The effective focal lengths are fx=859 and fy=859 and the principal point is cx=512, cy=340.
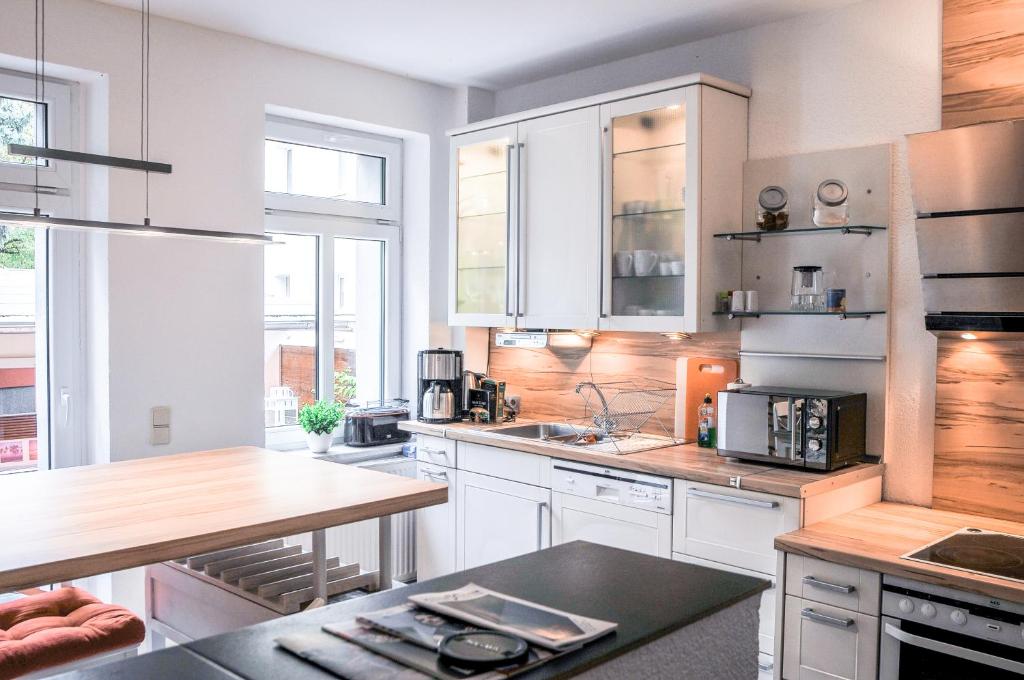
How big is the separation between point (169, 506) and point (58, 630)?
43 centimetres

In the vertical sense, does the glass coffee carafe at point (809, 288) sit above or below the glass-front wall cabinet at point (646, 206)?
below

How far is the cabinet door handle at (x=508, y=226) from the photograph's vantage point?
411cm

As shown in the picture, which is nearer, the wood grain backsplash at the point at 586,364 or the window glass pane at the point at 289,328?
the wood grain backsplash at the point at 586,364

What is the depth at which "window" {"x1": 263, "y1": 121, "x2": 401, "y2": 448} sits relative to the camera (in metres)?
4.26

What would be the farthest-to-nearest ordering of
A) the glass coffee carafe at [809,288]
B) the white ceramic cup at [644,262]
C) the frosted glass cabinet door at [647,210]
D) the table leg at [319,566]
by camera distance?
1. the white ceramic cup at [644,262]
2. the frosted glass cabinet door at [647,210]
3. the glass coffee carafe at [809,288]
4. the table leg at [319,566]

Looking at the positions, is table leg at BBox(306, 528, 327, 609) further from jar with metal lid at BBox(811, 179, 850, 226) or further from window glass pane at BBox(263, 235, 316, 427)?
jar with metal lid at BBox(811, 179, 850, 226)

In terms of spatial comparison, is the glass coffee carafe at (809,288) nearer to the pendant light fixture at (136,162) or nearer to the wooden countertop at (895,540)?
the wooden countertop at (895,540)

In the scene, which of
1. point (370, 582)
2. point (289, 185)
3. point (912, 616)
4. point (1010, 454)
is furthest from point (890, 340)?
point (289, 185)

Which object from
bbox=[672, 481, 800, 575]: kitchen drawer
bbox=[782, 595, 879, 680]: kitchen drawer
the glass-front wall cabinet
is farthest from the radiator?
bbox=[782, 595, 879, 680]: kitchen drawer

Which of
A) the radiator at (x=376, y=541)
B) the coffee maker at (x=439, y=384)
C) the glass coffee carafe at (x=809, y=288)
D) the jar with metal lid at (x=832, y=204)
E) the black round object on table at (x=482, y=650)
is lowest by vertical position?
the radiator at (x=376, y=541)

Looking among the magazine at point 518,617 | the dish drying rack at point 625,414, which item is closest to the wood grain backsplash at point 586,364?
the dish drying rack at point 625,414

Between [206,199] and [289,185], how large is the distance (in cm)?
60

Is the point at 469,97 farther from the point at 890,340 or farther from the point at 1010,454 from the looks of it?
the point at 1010,454

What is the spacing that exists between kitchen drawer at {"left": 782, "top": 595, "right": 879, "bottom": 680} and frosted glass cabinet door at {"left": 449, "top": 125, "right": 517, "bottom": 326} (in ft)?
6.52
